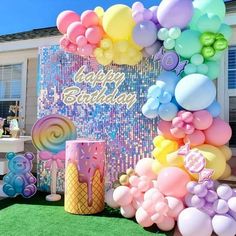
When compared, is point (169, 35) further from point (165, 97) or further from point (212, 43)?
point (165, 97)

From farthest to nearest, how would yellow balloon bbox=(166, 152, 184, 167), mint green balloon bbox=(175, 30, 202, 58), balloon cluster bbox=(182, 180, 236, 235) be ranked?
1. mint green balloon bbox=(175, 30, 202, 58)
2. yellow balloon bbox=(166, 152, 184, 167)
3. balloon cluster bbox=(182, 180, 236, 235)

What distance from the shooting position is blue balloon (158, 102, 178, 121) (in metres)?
4.06

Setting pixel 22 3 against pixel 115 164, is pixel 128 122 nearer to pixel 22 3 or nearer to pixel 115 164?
pixel 115 164

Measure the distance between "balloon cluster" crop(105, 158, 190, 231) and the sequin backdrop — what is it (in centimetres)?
87

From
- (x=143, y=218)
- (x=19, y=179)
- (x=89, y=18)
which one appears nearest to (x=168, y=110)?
(x=143, y=218)

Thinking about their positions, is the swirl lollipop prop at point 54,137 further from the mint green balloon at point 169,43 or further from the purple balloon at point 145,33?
the mint green balloon at point 169,43

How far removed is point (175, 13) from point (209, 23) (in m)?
0.42

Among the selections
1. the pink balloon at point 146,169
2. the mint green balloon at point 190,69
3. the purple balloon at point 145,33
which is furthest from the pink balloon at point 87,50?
the pink balloon at point 146,169

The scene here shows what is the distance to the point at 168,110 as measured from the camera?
406 cm

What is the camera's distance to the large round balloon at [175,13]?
3.96 m

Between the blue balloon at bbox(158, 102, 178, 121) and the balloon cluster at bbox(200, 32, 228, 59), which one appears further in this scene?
the blue balloon at bbox(158, 102, 178, 121)

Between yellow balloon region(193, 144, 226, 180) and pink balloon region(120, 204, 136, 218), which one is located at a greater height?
yellow balloon region(193, 144, 226, 180)

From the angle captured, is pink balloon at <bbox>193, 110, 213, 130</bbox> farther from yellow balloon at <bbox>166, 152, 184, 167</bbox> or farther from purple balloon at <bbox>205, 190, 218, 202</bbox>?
purple balloon at <bbox>205, 190, 218, 202</bbox>

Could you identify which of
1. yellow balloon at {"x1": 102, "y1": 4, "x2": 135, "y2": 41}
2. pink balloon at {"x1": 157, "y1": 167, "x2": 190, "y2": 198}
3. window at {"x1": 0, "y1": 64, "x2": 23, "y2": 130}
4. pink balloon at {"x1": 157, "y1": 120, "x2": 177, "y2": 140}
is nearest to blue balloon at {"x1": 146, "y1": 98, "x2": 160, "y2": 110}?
pink balloon at {"x1": 157, "y1": 120, "x2": 177, "y2": 140}
